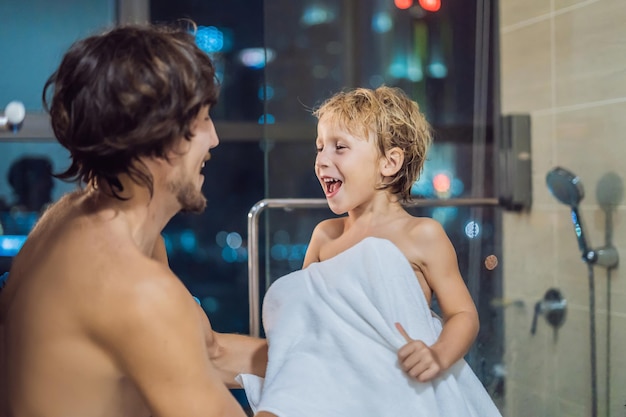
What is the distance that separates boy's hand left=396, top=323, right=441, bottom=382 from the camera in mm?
1147

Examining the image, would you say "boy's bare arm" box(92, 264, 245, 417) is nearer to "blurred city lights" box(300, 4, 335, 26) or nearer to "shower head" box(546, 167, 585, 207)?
"blurred city lights" box(300, 4, 335, 26)

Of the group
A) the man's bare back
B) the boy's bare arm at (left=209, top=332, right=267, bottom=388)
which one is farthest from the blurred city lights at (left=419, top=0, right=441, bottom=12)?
the man's bare back

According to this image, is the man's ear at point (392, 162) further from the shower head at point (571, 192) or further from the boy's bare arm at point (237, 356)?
the shower head at point (571, 192)

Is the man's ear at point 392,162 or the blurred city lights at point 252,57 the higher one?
the blurred city lights at point 252,57

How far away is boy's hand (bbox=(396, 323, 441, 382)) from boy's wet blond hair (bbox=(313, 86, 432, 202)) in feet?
1.18

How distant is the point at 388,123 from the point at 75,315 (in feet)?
2.23

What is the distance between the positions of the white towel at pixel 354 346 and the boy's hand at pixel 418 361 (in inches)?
0.8

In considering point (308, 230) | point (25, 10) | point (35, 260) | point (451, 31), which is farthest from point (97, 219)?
point (25, 10)

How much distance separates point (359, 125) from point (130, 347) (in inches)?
25.1

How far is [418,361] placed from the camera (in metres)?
1.15

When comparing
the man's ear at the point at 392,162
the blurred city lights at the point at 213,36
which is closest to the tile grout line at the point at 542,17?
the man's ear at the point at 392,162

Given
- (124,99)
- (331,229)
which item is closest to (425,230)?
Answer: (331,229)

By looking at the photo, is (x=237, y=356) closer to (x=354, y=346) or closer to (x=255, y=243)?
(x=354, y=346)

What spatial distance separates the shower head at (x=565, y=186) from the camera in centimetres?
195
